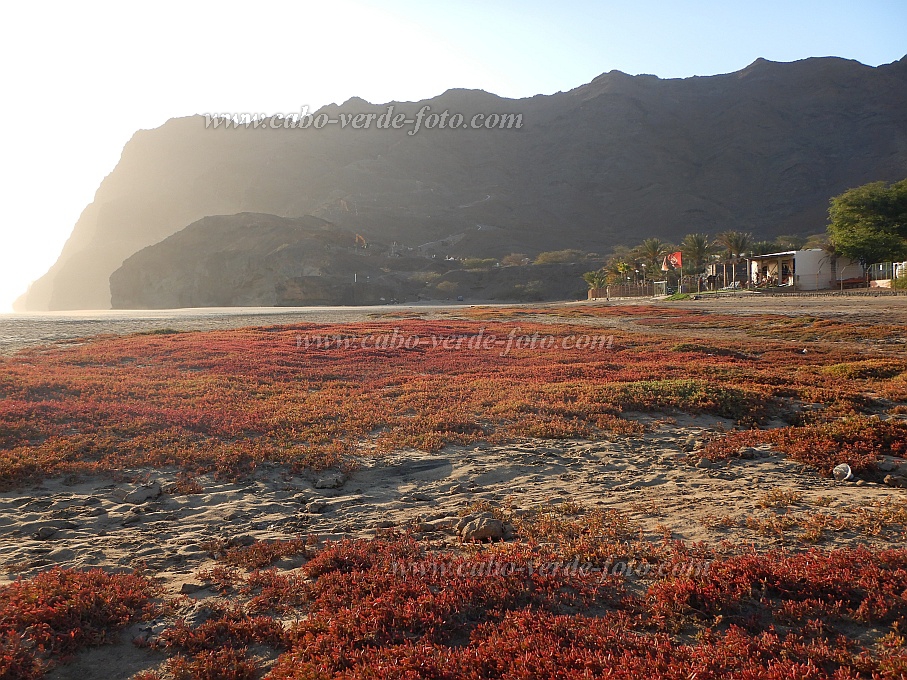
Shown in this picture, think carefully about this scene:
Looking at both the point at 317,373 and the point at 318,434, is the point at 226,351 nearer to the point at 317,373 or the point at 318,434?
the point at 317,373

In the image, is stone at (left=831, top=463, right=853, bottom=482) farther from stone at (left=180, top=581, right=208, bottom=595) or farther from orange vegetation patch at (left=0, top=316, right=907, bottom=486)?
stone at (left=180, top=581, right=208, bottom=595)

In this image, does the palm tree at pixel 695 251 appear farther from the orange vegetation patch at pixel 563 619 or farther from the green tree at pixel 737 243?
the orange vegetation patch at pixel 563 619

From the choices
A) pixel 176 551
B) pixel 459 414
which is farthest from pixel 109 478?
pixel 459 414

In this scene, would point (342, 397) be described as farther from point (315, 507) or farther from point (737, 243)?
point (737, 243)

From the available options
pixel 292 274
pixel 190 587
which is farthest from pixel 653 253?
pixel 190 587

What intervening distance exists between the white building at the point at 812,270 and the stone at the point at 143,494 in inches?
3294

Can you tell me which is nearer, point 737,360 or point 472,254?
point 737,360

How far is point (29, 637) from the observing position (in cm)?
491

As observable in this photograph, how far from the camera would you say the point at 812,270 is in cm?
7806

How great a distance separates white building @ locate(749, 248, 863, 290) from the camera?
77.5m

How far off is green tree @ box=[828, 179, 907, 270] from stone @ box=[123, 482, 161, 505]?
3351 inches

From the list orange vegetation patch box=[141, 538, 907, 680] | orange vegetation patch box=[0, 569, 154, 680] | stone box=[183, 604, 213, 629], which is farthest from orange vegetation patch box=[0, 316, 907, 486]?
orange vegetation patch box=[141, 538, 907, 680]

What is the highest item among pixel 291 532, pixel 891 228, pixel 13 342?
pixel 891 228

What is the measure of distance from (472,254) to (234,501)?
192m
